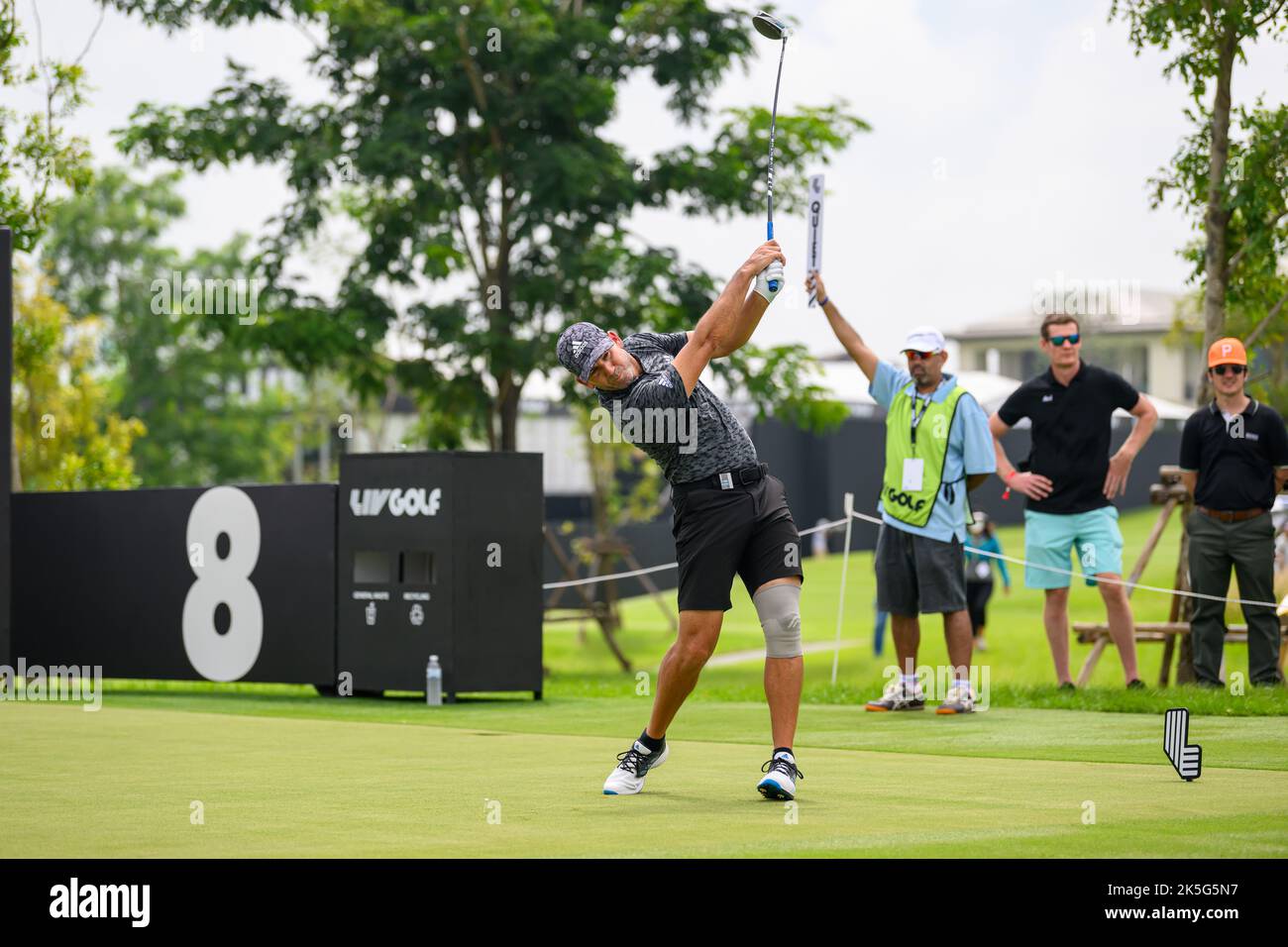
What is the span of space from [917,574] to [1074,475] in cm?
124

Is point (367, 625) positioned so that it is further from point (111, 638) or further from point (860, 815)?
point (860, 815)

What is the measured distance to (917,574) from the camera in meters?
10.4

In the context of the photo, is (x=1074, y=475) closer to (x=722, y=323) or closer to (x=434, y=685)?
(x=434, y=685)

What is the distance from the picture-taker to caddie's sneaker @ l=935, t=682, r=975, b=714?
10.2 m

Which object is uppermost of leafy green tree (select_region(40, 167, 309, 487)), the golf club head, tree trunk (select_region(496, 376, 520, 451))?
leafy green tree (select_region(40, 167, 309, 487))

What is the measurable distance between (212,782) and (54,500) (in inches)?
323

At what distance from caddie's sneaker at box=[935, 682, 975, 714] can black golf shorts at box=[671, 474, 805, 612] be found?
368 cm

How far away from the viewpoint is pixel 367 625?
1259cm

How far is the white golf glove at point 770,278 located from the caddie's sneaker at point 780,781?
1.71 m

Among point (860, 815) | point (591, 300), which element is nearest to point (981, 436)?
point (860, 815)

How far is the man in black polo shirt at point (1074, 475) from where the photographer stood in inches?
423

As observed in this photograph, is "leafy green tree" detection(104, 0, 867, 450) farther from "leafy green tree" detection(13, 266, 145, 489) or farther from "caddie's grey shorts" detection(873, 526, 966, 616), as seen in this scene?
"caddie's grey shorts" detection(873, 526, 966, 616)

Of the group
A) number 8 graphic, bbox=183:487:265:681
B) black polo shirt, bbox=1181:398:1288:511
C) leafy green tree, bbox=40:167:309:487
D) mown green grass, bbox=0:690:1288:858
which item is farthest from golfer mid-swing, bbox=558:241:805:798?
leafy green tree, bbox=40:167:309:487
